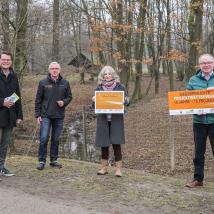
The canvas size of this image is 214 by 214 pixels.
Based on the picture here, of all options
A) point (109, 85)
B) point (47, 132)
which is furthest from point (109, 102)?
point (47, 132)

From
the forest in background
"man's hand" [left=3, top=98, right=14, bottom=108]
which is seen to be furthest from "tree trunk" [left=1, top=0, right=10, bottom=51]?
"man's hand" [left=3, top=98, right=14, bottom=108]

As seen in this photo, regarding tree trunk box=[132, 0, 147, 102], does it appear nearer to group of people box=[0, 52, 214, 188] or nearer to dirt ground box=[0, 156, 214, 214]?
group of people box=[0, 52, 214, 188]

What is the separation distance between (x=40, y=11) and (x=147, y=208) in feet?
34.6

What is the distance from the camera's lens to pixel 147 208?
21.6 ft

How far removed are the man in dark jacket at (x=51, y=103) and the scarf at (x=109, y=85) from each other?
37.5 inches

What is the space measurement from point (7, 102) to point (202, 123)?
3461 millimetres

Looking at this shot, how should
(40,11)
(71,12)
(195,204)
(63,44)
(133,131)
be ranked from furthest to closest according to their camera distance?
(71,12), (63,44), (133,131), (40,11), (195,204)

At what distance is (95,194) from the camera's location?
286 inches

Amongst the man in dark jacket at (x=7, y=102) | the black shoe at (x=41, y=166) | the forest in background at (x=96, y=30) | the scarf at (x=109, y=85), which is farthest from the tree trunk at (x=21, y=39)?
the scarf at (x=109, y=85)

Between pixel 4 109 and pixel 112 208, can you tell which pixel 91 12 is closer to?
pixel 4 109

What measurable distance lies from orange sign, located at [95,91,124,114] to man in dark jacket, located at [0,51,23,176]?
149 cm

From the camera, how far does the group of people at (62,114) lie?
7711 mm

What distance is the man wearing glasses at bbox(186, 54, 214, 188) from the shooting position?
7.54m

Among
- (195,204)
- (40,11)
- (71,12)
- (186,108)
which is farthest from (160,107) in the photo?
(195,204)
